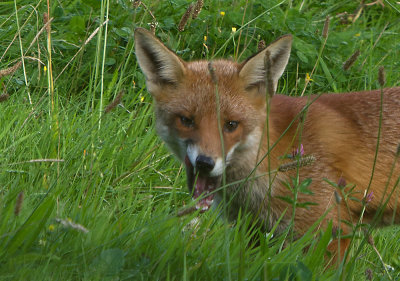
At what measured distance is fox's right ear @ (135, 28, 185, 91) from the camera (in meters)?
3.76

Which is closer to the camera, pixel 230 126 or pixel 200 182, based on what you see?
pixel 200 182

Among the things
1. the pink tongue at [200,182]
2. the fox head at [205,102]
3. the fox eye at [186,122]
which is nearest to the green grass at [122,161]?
the pink tongue at [200,182]

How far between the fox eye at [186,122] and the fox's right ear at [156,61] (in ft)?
1.02

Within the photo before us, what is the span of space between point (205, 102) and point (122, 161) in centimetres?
77

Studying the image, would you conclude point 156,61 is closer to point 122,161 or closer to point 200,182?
point 122,161

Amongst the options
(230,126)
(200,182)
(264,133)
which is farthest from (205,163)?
(264,133)

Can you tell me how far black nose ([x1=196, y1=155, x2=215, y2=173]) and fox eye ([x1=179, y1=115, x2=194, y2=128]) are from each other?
1.14 feet

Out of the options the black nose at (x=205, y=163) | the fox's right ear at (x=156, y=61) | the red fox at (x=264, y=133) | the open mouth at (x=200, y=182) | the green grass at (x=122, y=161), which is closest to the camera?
the green grass at (x=122, y=161)

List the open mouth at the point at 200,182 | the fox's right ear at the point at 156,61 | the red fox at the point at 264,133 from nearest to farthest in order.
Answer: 1. the open mouth at the point at 200,182
2. the red fox at the point at 264,133
3. the fox's right ear at the point at 156,61

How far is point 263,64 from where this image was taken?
3.79 metres

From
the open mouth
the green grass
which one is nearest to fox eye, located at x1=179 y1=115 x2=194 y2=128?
the open mouth

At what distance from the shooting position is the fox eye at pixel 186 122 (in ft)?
11.9

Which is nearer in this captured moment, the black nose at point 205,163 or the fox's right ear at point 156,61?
the black nose at point 205,163

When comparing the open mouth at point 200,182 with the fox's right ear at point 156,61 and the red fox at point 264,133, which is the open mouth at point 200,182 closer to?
the red fox at point 264,133
